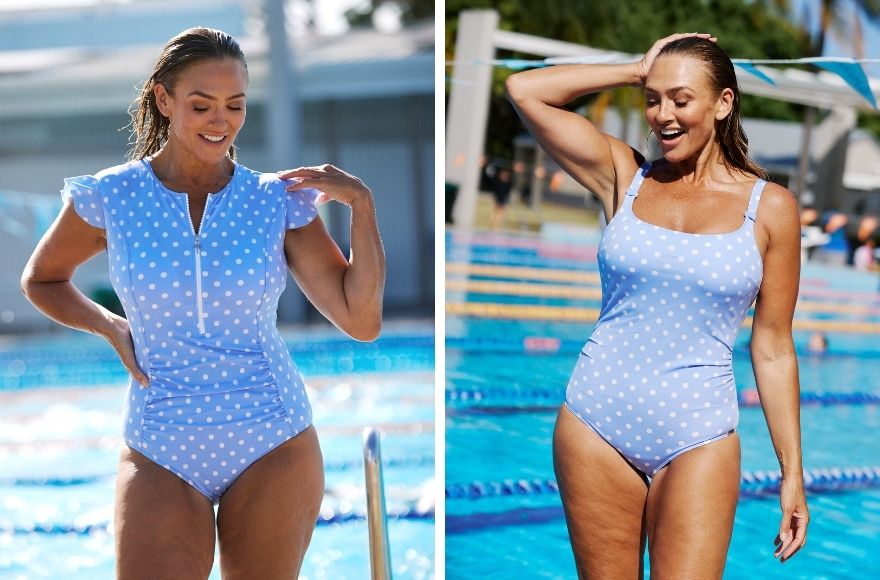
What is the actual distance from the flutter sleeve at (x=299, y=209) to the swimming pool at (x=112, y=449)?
2.72 metres

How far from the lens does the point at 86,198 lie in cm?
225

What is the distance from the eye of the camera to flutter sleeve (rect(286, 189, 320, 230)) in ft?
7.57

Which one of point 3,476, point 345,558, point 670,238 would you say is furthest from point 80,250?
point 3,476

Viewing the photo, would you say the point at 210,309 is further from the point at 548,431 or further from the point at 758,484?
the point at 548,431

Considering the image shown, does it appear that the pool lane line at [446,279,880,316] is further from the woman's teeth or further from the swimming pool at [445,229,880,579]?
the woman's teeth

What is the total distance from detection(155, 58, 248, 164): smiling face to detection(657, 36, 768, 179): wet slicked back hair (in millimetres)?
920

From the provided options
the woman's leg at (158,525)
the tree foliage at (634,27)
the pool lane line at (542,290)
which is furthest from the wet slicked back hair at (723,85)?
the tree foliage at (634,27)

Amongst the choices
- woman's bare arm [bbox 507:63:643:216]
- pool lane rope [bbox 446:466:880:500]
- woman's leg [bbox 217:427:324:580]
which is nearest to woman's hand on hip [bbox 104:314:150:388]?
woman's leg [bbox 217:427:324:580]

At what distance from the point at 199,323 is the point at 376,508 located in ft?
2.34

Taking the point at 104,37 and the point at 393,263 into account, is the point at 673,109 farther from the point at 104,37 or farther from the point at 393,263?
the point at 104,37

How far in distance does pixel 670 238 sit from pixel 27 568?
392cm

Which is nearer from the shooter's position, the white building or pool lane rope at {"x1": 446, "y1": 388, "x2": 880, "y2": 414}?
pool lane rope at {"x1": 446, "y1": 388, "x2": 880, "y2": 414}

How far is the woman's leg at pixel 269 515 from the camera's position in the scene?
2.17m

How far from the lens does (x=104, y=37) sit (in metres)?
21.2
